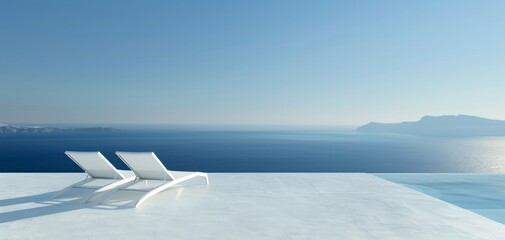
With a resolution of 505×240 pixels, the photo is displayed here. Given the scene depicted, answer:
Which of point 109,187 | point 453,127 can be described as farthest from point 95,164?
point 453,127

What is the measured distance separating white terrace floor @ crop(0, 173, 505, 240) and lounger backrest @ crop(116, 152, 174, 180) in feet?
1.09

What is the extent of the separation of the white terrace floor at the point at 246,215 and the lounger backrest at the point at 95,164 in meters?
0.36

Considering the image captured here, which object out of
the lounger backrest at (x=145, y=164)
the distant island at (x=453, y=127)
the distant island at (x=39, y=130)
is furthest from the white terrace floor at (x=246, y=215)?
the distant island at (x=453, y=127)

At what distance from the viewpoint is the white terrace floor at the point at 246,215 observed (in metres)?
4.38

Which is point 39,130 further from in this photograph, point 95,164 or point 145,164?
point 145,164

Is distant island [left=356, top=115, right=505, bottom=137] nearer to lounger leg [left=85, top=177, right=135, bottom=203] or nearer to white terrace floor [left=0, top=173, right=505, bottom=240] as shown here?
white terrace floor [left=0, top=173, right=505, bottom=240]

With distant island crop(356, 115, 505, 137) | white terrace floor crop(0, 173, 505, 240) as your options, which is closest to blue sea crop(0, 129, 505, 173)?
distant island crop(356, 115, 505, 137)

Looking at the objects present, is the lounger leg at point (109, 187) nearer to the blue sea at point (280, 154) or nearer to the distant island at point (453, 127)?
the blue sea at point (280, 154)

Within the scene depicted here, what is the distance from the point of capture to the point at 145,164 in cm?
592

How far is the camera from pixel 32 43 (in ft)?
139

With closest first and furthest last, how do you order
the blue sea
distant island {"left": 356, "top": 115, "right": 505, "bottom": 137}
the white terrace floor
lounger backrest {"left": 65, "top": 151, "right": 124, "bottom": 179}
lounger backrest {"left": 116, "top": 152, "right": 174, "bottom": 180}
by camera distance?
the white terrace floor → lounger backrest {"left": 116, "top": 152, "right": 174, "bottom": 180} → lounger backrest {"left": 65, "top": 151, "right": 124, "bottom": 179} → the blue sea → distant island {"left": 356, "top": 115, "right": 505, "bottom": 137}

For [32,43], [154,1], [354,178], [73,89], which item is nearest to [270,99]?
[154,1]

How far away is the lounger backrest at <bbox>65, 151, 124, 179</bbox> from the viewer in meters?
5.89

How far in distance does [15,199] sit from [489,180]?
8748 mm
